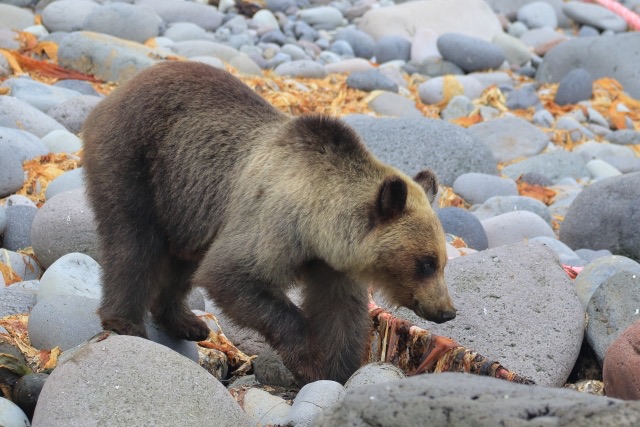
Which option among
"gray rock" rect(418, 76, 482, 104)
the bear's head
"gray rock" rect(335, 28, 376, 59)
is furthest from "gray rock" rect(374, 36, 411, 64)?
the bear's head

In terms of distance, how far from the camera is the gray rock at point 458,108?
54.2 ft

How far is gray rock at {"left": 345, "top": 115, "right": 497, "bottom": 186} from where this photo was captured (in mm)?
12758

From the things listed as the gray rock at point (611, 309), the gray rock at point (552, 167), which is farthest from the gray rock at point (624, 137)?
the gray rock at point (611, 309)

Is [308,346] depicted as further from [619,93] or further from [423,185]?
[619,93]

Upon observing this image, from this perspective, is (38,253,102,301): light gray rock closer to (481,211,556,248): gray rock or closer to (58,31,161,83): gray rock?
(481,211,556,248): gray rock

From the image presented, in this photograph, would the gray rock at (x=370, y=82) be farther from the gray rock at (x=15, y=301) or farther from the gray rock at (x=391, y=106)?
the gray rock at (x=15, y=301)

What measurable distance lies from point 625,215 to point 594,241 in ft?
1.46

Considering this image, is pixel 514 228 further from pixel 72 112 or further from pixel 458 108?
pixel 458 108

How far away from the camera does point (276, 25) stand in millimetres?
20906

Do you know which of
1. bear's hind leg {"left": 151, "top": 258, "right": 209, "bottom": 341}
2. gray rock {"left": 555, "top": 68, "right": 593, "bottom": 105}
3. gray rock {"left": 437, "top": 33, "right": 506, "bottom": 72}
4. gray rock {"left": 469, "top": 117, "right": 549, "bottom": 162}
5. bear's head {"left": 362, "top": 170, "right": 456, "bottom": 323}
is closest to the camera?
bear's head {"left": 362, "top": 170, "right": 456, "bottom": 323}

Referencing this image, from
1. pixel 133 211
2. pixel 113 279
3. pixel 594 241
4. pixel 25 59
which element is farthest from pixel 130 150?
pixel 25 59

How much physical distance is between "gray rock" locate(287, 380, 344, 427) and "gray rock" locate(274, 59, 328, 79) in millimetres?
11835

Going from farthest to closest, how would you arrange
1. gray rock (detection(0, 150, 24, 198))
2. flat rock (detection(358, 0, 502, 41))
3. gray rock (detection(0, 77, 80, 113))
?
flat rock (detection(358, 0, 502, 41))
gray rock (detection(0, 77, 80, 113))
gray rock (detection(0, 150, 24, 198))

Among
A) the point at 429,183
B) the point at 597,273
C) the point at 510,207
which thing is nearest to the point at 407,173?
the point at 510,207
